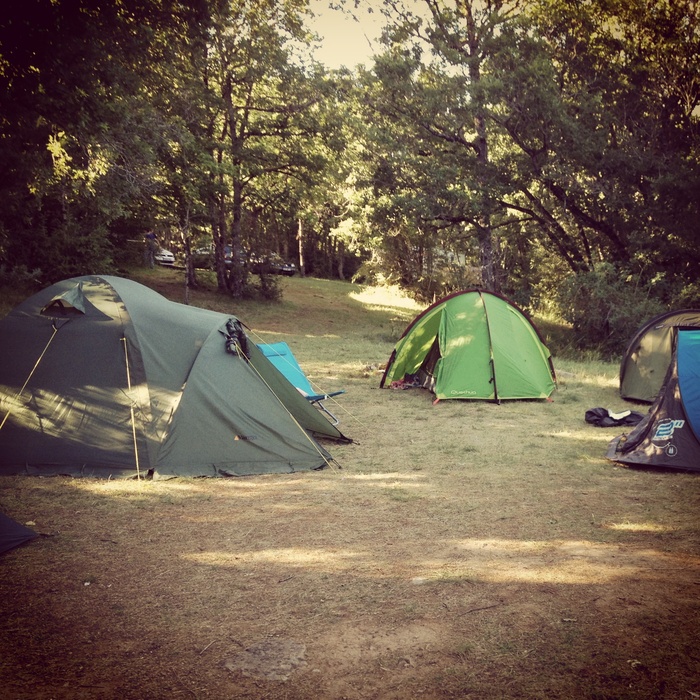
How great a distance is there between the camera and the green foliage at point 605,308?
17312mm

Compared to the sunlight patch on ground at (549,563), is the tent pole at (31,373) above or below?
above

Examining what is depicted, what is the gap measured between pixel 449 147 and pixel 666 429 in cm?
1639

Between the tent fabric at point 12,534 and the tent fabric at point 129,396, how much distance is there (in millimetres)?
1414

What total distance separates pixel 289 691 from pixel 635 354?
31.8 ft

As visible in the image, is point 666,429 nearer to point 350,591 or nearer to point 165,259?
point 350,591

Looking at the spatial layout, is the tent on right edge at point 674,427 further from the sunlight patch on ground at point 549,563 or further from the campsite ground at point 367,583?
the sunlight patch on ground at point 549,563

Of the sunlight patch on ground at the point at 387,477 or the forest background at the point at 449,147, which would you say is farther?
the forest background at the point at 449,147

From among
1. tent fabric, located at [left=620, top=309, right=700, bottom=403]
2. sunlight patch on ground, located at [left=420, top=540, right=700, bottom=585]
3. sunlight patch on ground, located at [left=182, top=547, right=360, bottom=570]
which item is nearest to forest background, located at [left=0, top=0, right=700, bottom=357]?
tent fabric, located at [left=620, top=309, right=700, bottom=403]

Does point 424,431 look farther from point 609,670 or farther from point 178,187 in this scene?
point 178,187

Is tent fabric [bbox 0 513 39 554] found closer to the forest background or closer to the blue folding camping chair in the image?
the blue folding camping chair

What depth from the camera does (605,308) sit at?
59.0ft

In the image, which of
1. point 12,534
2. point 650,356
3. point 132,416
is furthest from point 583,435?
point 12,534

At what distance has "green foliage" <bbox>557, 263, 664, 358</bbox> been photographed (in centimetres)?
1731

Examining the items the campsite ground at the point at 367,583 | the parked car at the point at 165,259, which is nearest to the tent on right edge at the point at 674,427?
the campsite ground at the point at 367,583
